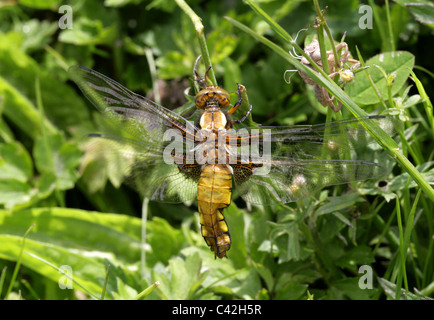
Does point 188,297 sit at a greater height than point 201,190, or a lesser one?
lesser

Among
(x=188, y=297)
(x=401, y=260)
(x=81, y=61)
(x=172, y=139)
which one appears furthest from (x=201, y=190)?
(x=81, y=61)

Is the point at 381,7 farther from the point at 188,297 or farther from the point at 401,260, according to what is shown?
the point at 188,297

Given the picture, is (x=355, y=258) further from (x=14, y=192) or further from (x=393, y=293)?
(x=14, y=192)

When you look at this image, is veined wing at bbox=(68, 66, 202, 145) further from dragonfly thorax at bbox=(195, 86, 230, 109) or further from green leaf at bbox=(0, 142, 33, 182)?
green leaf at bbox=(0, 142, 33, 182)

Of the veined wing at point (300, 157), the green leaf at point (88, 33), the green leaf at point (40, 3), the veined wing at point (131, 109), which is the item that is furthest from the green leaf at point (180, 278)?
the green leaf at point (40, 3)

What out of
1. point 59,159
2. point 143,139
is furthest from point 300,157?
point 59,159
